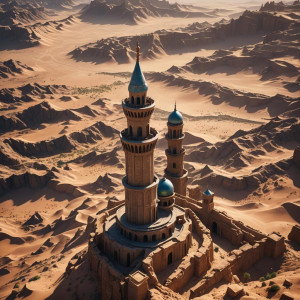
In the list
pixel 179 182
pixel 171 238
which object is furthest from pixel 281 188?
pixel 171 238

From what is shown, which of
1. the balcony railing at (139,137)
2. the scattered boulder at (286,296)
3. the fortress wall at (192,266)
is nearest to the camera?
the scattered boulder at (286,296)

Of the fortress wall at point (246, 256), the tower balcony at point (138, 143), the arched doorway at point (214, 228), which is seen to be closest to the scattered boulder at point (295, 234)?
the fortress wall at point (246, 256)

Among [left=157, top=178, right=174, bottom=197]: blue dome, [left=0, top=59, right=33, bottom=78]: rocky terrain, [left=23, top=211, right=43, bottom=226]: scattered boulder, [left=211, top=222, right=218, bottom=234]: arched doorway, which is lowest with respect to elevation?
[left=23, top=211, right=43, bottom=226]: scattered boulder

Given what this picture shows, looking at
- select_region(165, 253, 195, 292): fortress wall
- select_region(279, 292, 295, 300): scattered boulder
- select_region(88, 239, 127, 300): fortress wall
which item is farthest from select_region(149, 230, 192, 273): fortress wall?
select_region(279, 292, 295, 300): scattered boulder

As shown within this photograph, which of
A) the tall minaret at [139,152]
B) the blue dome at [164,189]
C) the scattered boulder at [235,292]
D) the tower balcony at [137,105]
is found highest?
the tower balcony at [137,105]

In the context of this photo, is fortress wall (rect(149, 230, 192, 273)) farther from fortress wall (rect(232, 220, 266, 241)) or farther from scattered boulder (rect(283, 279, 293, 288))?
scattered boulder (rect(283, 279, 293, 288))

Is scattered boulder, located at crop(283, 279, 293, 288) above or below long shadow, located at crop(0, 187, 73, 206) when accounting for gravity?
above

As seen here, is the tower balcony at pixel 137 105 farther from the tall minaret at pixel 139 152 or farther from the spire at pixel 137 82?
the spire at pixel 137 82
